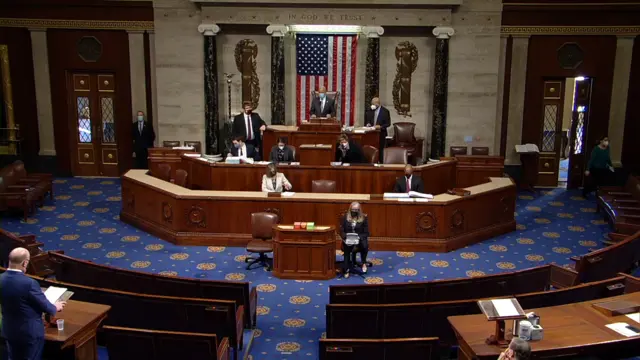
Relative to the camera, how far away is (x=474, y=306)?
675 cm

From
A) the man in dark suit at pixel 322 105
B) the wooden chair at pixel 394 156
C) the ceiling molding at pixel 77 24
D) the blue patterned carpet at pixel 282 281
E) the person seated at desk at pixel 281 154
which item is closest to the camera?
the blue patterned carpet at pixel 282 281

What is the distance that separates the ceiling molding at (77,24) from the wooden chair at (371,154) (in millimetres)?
6681

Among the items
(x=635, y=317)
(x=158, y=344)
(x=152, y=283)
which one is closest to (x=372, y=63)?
(x=152, y=283)

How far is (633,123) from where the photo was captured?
1664 centimetres

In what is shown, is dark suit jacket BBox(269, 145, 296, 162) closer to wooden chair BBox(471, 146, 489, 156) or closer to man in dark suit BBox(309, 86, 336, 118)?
man in dark suit BBox(309, 86, 336, 118)

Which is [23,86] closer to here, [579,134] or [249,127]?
[249,127]

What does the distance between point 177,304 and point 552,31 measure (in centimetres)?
1302

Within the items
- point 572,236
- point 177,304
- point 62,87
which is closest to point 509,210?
A: point 572,236

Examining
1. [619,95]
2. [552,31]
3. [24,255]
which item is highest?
[552,31]

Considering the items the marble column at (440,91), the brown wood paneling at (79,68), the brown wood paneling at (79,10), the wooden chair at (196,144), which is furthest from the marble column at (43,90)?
the marble column at (440,91)

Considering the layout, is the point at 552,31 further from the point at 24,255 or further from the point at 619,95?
the point at 24,255

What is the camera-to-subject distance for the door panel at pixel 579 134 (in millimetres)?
16625

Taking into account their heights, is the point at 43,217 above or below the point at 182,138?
below

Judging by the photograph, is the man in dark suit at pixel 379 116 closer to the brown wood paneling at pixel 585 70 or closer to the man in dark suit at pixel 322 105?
the man in dark suit at pixel 322 105
